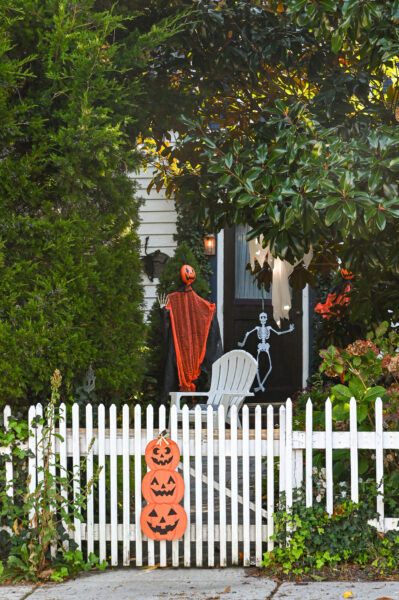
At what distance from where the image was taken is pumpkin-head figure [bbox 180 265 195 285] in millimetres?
8961

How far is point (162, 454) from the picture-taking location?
4570mm

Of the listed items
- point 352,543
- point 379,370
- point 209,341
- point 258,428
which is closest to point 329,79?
point 379,370

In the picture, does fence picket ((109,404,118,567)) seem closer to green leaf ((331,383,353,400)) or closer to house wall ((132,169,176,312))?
green leaf ((331,383,353,400))

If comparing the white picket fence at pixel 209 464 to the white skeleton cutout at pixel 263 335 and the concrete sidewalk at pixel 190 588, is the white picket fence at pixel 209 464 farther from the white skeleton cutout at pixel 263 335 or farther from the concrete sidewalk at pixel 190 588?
the white skeleton cutout at pixel 263 335

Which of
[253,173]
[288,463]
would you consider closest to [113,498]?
[288,463]

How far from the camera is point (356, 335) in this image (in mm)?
6645

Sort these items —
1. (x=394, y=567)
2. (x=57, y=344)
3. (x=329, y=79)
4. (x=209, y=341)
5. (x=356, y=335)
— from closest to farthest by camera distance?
(x=394, y=567) → (x=57, y=344) → (x=329, y=79) → (x=356, y=335) → (x=209, y=341)

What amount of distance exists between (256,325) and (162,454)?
249 inches

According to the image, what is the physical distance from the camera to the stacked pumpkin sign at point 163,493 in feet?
14.9

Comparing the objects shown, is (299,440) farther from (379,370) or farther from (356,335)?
(356,335)

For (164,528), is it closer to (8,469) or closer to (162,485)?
(162,485)

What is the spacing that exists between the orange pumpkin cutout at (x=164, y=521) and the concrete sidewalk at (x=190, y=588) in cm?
22

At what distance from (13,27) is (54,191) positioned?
3.37 feet

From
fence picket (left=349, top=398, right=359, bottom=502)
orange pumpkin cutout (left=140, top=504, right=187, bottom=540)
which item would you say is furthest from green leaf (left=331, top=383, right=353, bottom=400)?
orange pumpkin cutout (left=140, top=504, right=187, bottom=540)
